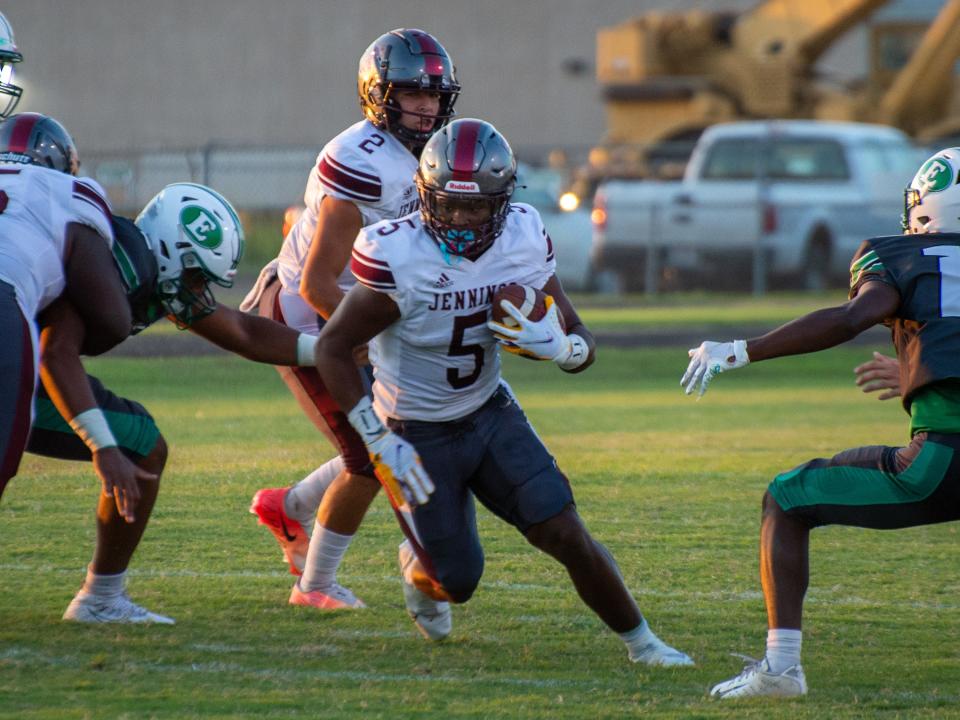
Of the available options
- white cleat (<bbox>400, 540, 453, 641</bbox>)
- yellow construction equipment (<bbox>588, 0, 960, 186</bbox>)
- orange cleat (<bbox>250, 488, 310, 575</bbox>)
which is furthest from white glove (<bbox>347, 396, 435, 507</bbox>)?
yellow construction equipment (<bbox>588, 0, 960, 186</bbox>)

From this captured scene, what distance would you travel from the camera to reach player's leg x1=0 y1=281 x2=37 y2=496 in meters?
4.20

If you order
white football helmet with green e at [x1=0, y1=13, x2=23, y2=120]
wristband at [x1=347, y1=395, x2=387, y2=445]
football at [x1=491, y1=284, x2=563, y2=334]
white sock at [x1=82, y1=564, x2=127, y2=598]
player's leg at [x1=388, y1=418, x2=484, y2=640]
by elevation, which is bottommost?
white sock at [x1=82, y1=564, x2=127, y2=598]

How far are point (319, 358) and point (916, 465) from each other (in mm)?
1782

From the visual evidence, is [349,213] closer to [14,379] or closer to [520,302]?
[520,302]

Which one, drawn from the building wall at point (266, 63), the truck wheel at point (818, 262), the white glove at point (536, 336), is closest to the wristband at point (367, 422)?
the white glove at point (536, 336)

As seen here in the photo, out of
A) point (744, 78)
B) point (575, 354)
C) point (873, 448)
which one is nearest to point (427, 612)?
point (575, 354)

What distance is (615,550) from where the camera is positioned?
6188mm

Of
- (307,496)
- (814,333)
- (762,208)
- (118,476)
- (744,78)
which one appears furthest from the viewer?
(744,78)

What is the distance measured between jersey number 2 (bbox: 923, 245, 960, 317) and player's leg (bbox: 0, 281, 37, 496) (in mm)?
2545

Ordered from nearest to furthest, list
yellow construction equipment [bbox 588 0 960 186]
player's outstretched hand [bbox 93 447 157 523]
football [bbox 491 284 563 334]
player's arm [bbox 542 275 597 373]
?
player's outstretched hand [bbox 93 447 157 523] → football [bbox 491 284 563 334] → player's arm [bbox 542 275 597 373] → yellow construction equipment [bbox 588 0 960 186]

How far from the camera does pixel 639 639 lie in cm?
455

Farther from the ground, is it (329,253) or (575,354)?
(329,253)

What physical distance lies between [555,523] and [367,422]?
64 centimetres

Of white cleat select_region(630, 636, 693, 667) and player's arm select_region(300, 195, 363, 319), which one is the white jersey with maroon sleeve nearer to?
player's arm select_region(300, 195, 363, 319)
